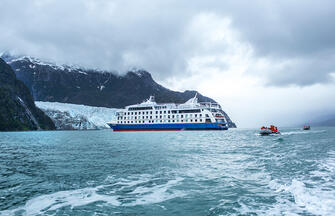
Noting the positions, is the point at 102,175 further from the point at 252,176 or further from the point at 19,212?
the point at 252,176

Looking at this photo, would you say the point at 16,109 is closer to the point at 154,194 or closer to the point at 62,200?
the point at 62,200

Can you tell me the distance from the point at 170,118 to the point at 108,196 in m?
94.7

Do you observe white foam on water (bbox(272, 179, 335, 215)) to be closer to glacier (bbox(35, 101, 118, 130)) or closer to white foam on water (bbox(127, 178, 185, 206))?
white foam on water (bbox(127, 178, 185, 206))

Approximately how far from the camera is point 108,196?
31.7ft

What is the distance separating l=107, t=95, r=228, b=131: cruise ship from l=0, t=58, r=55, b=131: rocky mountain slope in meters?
55.9

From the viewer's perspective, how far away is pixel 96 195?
9.79 metres

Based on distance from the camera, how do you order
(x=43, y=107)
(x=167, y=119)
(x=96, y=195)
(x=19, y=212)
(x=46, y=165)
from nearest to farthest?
(x=19, y=212) → (x=96, y=195) → (x=46, y=165) → (x=167, y=119) → (x=43, y=107)

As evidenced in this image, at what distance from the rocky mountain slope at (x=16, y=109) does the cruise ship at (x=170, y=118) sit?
55.9 meters

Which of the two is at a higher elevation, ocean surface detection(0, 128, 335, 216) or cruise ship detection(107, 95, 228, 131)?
cruise ship detection(107, 95, 228, 131)

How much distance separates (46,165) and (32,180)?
4.49 metres

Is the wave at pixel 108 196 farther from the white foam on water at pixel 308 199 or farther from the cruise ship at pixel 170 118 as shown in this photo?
the cruise ship at pixel 170 118

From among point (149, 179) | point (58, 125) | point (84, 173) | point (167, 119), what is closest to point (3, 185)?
point (84, 173)

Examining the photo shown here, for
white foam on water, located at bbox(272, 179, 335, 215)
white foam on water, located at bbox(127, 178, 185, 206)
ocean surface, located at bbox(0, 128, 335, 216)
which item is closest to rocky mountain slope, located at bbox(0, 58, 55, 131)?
ocean surface, located at bbox(0, 128, 335, 216)

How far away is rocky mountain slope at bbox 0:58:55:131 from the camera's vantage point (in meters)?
125
